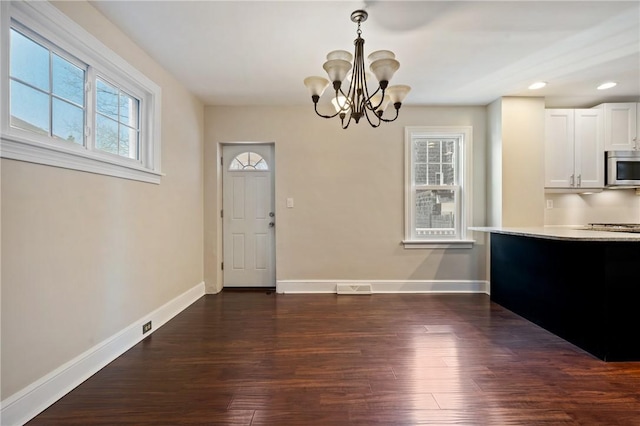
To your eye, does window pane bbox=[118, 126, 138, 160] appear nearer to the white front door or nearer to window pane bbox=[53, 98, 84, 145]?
window pane bbox=[53, 98, 84, 145]

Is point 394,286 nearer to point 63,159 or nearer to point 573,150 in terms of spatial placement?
point 573,150

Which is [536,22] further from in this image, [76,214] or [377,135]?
[76,214]

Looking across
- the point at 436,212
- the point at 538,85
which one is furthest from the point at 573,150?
the point at 436,212

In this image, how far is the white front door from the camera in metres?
4.00

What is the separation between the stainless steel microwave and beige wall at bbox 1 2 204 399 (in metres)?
5.11

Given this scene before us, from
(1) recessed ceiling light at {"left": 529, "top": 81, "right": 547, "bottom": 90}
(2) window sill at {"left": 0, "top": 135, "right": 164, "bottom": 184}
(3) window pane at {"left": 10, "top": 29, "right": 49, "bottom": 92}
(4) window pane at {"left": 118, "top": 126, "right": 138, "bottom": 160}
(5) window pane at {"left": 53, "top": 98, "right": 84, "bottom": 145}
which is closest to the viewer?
(2) window sill at {"left": 0, "top": 135, "right": 164, "bottom": 184}

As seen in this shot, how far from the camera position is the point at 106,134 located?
2.21 metres

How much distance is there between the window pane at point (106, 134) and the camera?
213 centimetres

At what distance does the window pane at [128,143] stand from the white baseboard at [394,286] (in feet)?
7.30

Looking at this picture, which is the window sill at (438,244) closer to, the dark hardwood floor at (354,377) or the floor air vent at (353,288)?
the floor air vent at (353,288)

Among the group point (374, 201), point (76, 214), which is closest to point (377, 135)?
point (374, 201)

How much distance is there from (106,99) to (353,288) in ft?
10.5

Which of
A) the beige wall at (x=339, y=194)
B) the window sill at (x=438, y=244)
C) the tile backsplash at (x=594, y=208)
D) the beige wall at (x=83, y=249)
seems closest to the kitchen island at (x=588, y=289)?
the window sill at (x=438, y=244)

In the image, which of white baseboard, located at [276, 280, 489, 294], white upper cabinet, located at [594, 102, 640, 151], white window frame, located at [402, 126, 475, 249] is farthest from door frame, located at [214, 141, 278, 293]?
white upper cabinet, located at [594, 102, 640, 151]
